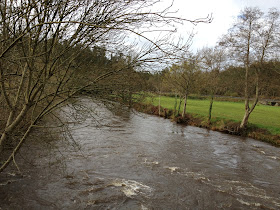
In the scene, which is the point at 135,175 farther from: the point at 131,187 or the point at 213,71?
the point at 213,71

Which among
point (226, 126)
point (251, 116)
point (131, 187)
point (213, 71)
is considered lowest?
point (131, 187)

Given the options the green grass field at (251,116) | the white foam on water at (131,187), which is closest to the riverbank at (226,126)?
the green grass field at (251,116)

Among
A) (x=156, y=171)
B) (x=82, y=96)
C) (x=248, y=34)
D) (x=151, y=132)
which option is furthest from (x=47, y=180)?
(x=248, y=34)

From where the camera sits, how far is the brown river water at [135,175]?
23.6ft

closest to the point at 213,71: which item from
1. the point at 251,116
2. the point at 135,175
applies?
the point at 251,116

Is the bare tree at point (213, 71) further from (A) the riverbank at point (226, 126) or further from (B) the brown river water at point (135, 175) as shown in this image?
(B) the brown river water at point (135, 175)

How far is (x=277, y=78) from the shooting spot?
58.6 feet

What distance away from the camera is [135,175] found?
30.9ft

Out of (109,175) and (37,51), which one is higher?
(37,51)

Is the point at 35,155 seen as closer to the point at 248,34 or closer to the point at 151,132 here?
the point at 151,132

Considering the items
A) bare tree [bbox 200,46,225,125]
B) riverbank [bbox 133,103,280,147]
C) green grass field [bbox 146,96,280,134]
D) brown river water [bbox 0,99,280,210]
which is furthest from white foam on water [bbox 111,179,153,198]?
bare tree [bbox 200,46,225,125]

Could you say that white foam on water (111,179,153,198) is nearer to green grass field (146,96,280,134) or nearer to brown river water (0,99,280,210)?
brown river water (0,99,280,210)

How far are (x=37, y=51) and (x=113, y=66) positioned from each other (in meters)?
1.58

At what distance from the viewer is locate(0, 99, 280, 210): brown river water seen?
283 inches
